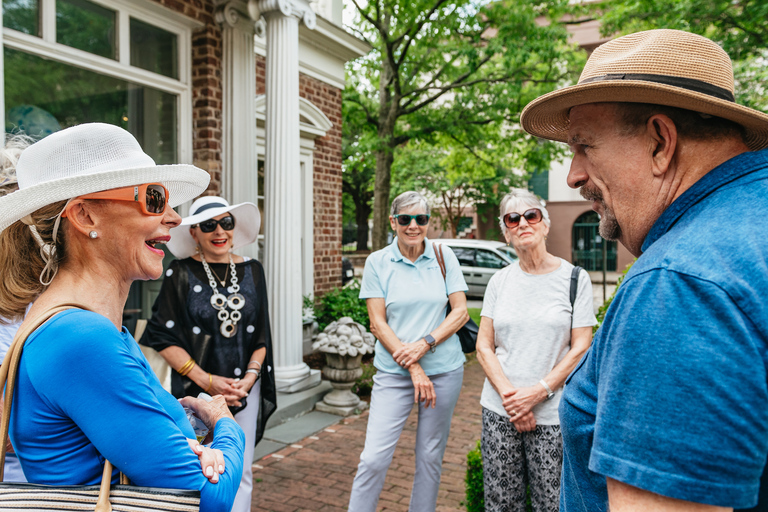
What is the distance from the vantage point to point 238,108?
6.03 meters

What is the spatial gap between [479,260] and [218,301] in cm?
1412

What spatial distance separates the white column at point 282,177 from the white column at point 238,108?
19.1 inches

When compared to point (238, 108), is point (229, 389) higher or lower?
lower

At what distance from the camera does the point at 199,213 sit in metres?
3.42

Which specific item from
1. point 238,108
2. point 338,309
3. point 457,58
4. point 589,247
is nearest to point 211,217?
point 238,108

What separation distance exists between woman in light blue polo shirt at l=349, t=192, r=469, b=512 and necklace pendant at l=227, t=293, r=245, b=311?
0.79 m

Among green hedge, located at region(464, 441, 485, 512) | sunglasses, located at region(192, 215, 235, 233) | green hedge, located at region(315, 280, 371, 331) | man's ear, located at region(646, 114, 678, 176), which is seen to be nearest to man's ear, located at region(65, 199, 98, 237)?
man's ear, located at region(646, 114, 678, 176)

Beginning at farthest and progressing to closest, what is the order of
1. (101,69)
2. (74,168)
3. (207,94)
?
1. (207,94)
2. (101,69)
3. (74,168)

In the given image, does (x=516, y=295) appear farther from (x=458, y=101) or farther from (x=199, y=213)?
(x=458, y=101)

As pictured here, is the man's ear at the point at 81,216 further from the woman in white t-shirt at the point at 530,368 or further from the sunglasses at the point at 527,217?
the sunglasses at the point at 527,217

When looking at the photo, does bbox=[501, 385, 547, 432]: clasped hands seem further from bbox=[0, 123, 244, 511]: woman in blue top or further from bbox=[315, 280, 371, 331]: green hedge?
bbox=[315, 280, 371, 331]: green hedge

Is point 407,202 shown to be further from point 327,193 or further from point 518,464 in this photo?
point 327,193

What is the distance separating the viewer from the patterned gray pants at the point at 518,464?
270 cm

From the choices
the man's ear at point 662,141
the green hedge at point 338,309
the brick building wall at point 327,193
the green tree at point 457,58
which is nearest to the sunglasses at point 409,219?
the man's ear at point 662,141
